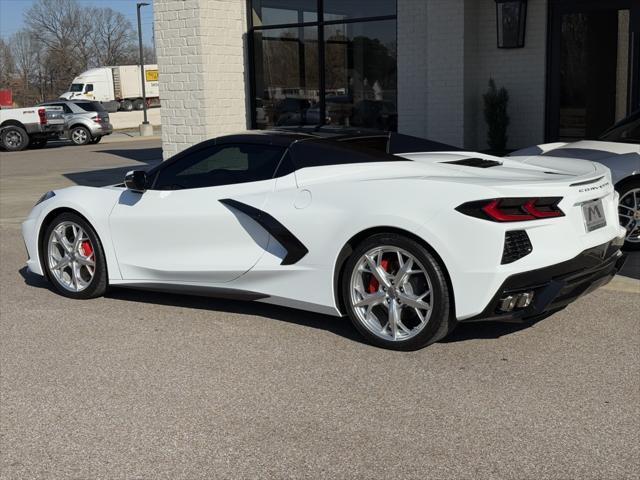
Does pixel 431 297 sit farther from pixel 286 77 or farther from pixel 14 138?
pixel 14 138

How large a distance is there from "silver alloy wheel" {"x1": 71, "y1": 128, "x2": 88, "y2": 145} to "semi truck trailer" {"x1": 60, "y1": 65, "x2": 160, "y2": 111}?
24.8 m

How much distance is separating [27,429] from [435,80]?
10743mm

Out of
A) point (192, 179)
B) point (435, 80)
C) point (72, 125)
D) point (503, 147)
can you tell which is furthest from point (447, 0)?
point (72, 125)

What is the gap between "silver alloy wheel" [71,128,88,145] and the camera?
30297 mm

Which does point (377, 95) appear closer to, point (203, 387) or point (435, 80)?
point (435, 80)

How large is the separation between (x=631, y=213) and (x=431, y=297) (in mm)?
3645

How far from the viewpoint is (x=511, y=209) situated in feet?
15.6

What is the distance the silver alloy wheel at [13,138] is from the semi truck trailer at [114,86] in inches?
1057

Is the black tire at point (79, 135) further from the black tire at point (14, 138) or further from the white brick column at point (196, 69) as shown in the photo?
the white brick column at point (196, 69)

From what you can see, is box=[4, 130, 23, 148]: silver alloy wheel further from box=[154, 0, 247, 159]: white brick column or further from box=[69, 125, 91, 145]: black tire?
box=[154, 0, 247, 159]: white brick column

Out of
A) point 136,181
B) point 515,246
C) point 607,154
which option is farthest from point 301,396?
point 607,154

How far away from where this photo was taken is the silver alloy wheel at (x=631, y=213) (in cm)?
768

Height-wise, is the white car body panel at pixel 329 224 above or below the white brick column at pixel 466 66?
below

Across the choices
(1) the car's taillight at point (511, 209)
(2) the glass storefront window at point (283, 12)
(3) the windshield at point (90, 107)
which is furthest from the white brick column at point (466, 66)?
(3) the windshield at point (90, 107)
